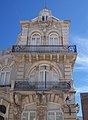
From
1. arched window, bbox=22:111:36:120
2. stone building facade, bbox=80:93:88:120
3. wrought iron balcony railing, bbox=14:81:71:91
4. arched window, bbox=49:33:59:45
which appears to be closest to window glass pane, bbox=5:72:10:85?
wrought iron balcony railing, bbox=14:81:71:91

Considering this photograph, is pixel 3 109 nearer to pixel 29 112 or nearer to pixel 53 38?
pixel 29 112

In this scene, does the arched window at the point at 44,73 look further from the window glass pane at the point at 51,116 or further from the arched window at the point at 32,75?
the window glass pane at the point at 51,116

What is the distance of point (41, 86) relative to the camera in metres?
16.1

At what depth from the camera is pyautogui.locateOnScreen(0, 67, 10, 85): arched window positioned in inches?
699

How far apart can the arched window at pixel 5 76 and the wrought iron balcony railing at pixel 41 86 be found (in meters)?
2.03

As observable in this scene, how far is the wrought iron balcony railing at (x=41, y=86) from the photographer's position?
1553 cm

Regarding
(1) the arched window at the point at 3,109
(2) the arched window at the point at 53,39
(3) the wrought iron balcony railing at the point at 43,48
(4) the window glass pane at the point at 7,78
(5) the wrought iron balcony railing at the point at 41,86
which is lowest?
(1) the arched window at the point at 3,109

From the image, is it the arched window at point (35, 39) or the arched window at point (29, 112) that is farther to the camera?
the arched window at point (35, 39)

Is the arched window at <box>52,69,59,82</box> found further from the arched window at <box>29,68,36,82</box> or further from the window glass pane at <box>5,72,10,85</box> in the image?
the window glass pane at <box>5,72,10,85</box>

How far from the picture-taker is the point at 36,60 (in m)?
17.7

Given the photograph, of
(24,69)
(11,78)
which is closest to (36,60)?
(24,69)

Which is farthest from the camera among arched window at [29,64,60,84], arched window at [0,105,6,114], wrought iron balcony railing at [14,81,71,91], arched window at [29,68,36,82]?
arched window at [29,68,36,82]

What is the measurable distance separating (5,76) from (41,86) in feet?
13.5

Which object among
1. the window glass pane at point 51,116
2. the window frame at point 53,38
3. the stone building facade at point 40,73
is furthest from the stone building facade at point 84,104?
the window frame at point 53,38
